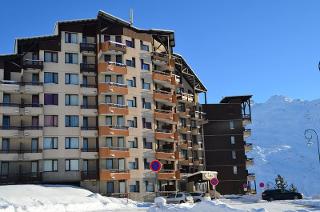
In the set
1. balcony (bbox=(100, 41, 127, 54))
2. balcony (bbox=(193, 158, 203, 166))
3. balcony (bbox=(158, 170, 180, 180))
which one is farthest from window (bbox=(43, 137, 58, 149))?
balcony (bbox=(193, 158, 203, 166))

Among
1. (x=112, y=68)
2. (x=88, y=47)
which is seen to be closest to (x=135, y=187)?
(x=112, y=68)

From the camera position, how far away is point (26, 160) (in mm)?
A: 65062

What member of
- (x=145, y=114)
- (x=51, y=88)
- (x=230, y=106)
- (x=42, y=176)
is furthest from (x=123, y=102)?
(x=230, y=106)

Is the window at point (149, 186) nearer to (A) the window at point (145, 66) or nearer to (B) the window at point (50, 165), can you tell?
(B) the window at point (50, 165)

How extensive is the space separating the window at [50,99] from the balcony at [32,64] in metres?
3.83

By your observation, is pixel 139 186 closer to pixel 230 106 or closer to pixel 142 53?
pixel 142 53

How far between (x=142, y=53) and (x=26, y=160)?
2458 cm

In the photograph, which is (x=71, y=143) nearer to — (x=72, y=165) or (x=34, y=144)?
(x=72, y=165)

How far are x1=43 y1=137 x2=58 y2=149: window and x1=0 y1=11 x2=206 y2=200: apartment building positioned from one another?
0.44ft

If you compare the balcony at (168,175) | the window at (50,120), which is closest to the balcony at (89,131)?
the window at (50,120)

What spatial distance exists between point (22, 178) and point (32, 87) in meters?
12.1

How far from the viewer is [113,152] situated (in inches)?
2714

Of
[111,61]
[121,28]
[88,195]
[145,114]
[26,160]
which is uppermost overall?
[121,28]

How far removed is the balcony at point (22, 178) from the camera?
63.6m
